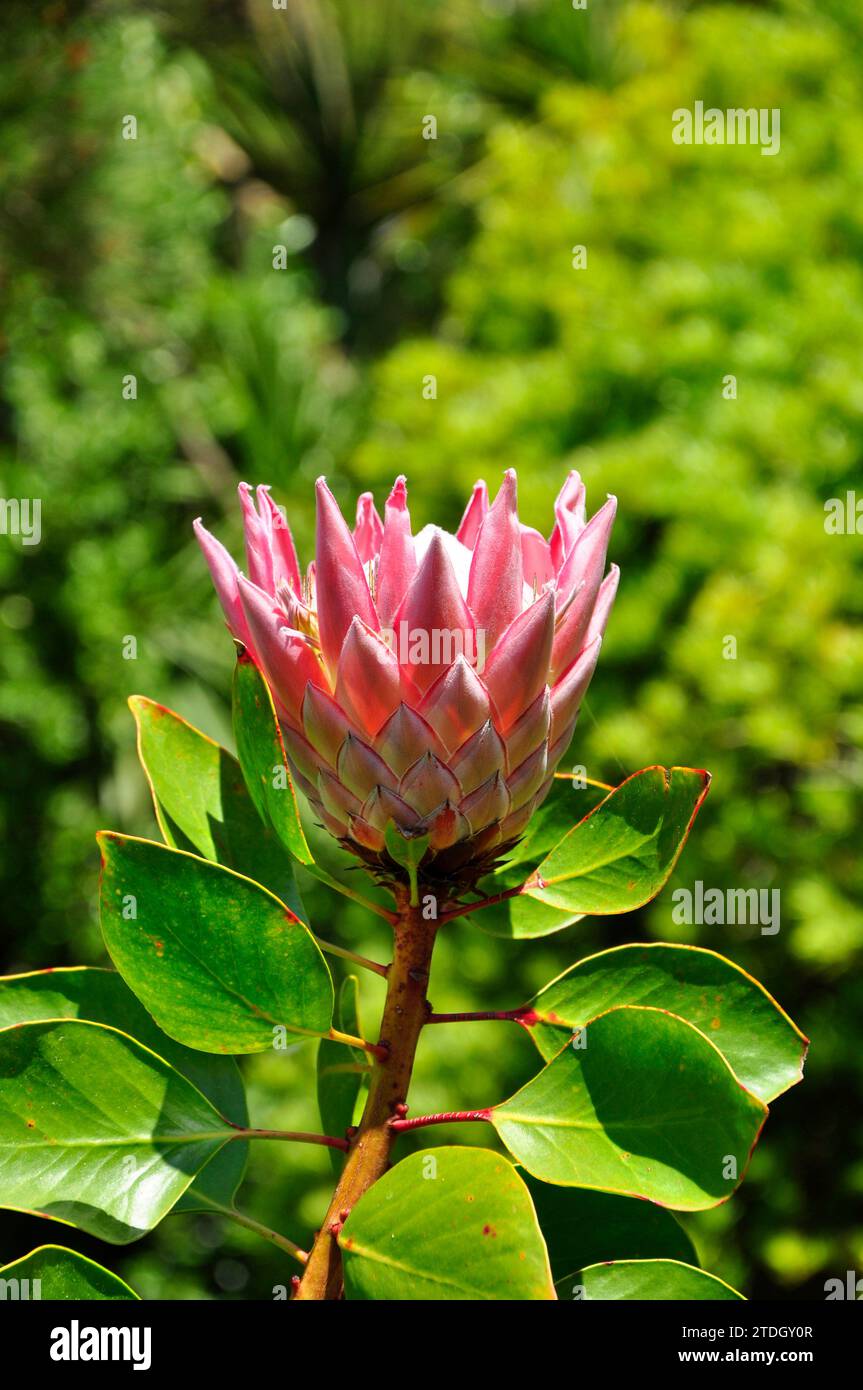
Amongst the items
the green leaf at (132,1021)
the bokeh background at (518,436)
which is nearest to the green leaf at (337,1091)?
the green leaf at (132,1021)

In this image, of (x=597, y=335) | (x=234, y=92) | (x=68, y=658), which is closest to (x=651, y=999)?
(x=597, y=335)

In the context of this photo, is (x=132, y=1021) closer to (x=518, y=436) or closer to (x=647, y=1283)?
(x=647, y=1283)

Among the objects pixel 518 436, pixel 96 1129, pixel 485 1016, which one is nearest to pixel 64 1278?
pixel 96 1129

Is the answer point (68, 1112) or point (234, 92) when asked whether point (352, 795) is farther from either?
point (234, 92)

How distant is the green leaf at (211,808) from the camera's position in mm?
408

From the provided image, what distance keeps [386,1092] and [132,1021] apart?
9 cm

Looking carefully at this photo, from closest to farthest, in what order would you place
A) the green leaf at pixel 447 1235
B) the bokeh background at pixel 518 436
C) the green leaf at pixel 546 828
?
the green leaf at pixel 447 1235
the green leaf at pixel 546 828
the bokeh background at pixel 518 436

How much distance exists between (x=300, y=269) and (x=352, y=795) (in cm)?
298

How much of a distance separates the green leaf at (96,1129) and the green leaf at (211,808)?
75mm

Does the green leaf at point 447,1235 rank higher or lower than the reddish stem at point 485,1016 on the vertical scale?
lower

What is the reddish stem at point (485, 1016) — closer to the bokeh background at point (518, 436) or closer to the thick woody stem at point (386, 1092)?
the thick woody stem at point (386, 1092)

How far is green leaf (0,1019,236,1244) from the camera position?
35 cm

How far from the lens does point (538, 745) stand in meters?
0.36

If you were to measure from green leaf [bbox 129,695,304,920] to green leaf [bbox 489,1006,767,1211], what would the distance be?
0.11 meters
